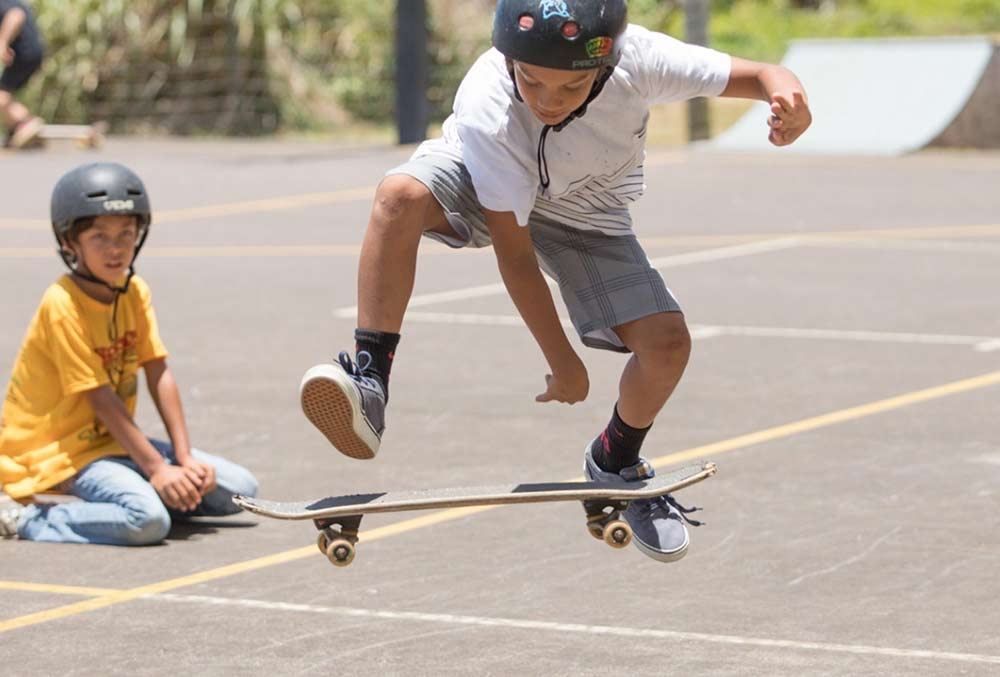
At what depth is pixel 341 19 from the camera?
28.8 meters

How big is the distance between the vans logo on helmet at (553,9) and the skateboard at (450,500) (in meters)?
1.32

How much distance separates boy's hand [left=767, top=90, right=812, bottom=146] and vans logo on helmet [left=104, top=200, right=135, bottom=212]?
118 inches

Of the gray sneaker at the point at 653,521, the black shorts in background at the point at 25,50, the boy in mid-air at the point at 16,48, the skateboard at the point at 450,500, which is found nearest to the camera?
the skateboard at the point at 450,500

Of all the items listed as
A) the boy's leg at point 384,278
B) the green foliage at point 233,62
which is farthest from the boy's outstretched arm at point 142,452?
the green foliage at point 233,62

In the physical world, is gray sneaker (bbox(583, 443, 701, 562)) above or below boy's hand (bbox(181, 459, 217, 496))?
above

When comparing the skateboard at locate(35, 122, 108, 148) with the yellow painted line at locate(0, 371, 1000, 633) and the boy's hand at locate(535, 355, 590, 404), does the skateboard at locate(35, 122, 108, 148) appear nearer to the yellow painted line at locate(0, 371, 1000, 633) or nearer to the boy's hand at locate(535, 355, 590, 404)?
the yellow painted line at locate(0, 371, 1000, 633)

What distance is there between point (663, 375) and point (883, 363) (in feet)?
17.9

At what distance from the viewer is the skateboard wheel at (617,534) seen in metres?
5.87

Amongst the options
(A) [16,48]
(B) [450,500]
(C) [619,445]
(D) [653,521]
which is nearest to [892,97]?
(A) [16,48]

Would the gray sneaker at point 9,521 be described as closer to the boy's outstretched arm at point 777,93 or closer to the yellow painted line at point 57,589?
the yellow painted line at point 57,589

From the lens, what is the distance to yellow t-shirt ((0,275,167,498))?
299 inches

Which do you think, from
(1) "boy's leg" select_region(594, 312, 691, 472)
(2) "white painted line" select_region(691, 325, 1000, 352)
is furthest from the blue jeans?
(2) "white painted line" select_region(691, 325, 1000, 352)

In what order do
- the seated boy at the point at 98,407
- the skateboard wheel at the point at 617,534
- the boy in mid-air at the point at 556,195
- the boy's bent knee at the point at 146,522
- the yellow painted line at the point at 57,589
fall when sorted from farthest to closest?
the seated boy at the point at 98,407 → the boy's bent knee at the point at 146,522 → the yellow painted line at the point at 57,589 → the skateboard wheel at the point at 617,534 → the boy in mid-air at the point at 556,195

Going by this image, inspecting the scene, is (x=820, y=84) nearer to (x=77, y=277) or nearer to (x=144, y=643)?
(x=77, y=277)
